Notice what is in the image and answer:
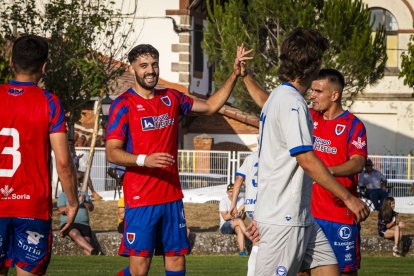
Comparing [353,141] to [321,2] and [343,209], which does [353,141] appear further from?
[321,2]

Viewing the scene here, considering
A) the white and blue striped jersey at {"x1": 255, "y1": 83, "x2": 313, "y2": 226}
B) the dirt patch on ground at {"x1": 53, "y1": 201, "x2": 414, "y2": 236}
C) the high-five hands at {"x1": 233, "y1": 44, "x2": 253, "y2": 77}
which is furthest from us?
the dirt patch on ground at {"x1": 53, "y1": 201, "x2": 414, "y2": 236}

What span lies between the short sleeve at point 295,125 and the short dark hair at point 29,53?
82.6 inches

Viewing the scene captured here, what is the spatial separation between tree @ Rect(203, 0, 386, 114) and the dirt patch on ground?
742 centimetres

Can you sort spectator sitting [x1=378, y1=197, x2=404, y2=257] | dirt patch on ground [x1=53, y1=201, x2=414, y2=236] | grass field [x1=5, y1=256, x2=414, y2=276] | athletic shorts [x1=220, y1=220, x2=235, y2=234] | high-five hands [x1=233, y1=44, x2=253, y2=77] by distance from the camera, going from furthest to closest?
1. dirt patch on ground [x1=53, y1=201, x2=414, y2=236]
2. athletic shorts [x1=220, y1=220, x2=235, y2=234]
3. spectator sitting [x1=378, y1=197, x2=404, y2=257]
4. grass field [x1=5, y1=256, x2=414, y2=276]
5. high-five hands [x1=233, y1=44, x2=253, y2=77]

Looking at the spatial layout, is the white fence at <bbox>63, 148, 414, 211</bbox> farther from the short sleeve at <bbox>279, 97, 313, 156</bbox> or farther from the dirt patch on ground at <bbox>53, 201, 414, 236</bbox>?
the short sleeve at <bbox>279, 97, 313, 156</bbox>

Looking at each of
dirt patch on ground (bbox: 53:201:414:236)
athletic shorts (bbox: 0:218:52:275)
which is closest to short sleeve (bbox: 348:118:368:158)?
athletic shorts (bbox: 0:218:52:275)

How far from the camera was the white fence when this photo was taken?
32.7m

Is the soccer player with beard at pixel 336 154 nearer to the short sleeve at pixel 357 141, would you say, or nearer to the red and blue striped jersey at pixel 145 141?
the short sleeve at pixel 357 141

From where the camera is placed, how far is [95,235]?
21.2 meters

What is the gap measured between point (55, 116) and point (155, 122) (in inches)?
72.4

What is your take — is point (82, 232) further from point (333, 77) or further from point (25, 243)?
point (25, 243)

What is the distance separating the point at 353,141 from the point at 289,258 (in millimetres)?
2813

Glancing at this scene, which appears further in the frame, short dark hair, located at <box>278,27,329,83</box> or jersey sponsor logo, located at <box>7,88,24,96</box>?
jersey sponsor logo, located at <box>7,88,24,96</box>

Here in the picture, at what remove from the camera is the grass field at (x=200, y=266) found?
1688 centimetres
